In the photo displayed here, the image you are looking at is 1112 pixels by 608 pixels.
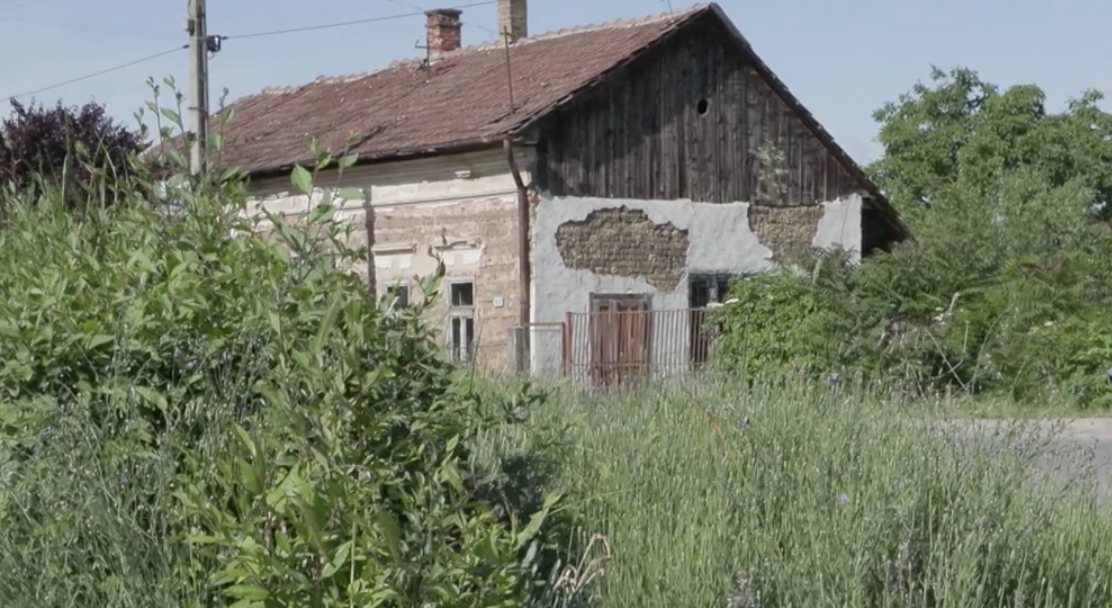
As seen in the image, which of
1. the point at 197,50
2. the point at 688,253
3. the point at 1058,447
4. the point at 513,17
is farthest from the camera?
the point at 513,17

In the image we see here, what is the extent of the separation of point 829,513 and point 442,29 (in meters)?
Answer: 25.8

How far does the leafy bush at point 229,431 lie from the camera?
4137 mm

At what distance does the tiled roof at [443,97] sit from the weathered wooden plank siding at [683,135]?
17.8 inches

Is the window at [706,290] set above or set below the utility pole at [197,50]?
below

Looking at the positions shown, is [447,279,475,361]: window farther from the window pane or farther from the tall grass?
the tall grass

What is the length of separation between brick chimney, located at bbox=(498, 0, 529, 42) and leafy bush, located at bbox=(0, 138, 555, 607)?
2466 centimetres

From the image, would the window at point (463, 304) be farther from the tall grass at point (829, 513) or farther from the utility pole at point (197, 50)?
the tall grass at point (829, 513)

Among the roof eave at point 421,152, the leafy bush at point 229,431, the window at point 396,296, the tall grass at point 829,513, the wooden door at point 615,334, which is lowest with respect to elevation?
the wooden door at point 615,334

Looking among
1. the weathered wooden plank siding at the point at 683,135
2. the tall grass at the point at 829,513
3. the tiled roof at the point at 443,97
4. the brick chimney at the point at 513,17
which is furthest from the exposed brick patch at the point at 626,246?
the tall grass at the point at 829,513

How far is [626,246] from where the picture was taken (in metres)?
24.7

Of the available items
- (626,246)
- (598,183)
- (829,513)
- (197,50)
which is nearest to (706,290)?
(626,246)

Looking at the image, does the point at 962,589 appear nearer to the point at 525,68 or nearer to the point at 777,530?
the point at 777,530

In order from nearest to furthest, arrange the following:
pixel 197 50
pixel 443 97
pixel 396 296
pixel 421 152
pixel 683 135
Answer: pixel 396 296 → pixel 197 50 → pixel 421 152 → pixel 683 135 → pixel 443 97

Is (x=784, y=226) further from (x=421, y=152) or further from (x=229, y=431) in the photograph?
(x=229, y=431)
